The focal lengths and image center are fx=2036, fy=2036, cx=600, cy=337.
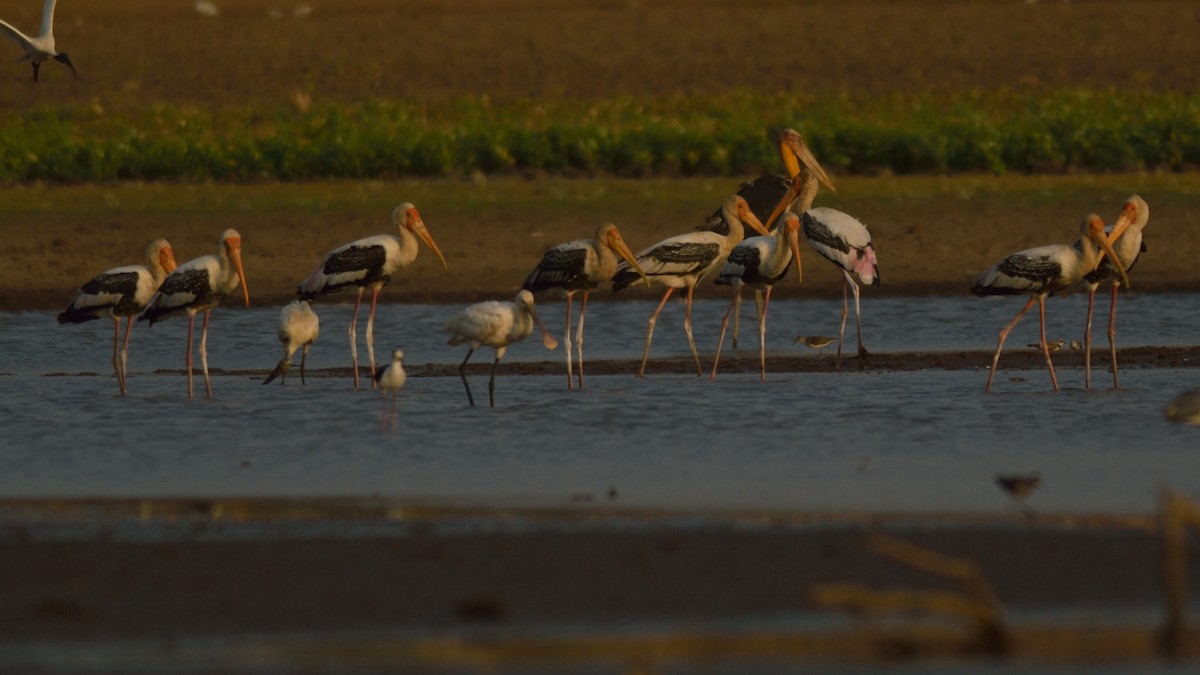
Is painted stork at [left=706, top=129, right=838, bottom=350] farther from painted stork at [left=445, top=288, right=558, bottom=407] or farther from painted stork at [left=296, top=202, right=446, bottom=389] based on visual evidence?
painted stork at [left=445, top=288, right=558, bottom=407]

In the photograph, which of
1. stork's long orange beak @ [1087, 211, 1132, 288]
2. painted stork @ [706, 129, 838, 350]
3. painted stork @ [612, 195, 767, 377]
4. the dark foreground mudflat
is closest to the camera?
the dark foreground mudflat

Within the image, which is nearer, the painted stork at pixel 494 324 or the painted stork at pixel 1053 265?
the painted stork at pixel 494 324

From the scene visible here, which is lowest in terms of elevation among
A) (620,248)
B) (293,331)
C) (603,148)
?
(603,148)

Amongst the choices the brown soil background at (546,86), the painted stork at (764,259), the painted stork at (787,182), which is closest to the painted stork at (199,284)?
the painted stork at (764,259)

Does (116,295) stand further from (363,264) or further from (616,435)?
(616,435)

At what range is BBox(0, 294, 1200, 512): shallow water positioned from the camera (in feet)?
29.2

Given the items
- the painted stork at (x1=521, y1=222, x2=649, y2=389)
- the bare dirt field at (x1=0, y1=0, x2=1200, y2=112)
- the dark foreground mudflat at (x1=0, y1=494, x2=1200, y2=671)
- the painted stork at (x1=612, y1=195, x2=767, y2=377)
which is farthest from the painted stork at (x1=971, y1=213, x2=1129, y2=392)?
the bare dirt field at (x1=0, y1=0, x2=1200, y2=112)

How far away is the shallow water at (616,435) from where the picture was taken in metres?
8.89

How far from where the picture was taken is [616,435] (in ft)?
34.2

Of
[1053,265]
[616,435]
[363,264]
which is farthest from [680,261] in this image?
[616,435]

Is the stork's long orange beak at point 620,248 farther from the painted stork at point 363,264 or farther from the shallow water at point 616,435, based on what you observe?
the painted stork at point 363,264

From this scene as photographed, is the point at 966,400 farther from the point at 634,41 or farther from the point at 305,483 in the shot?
the point at 634,41

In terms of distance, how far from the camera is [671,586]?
6820 mm

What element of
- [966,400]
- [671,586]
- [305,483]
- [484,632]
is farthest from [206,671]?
[966,400]
